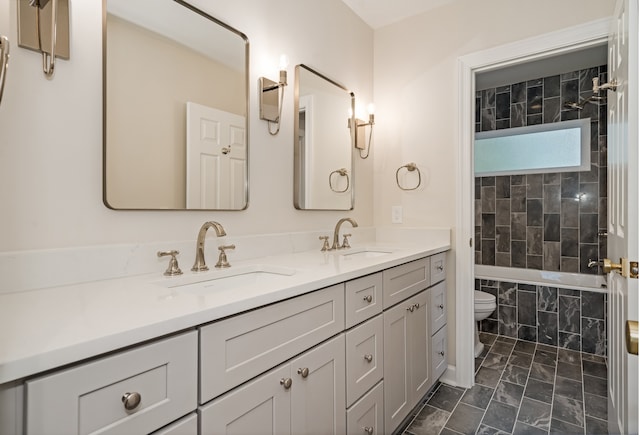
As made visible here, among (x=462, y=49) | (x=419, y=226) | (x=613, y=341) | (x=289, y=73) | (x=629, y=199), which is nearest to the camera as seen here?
(x=629, y=199)

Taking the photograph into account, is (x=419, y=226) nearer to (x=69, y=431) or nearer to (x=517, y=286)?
(x=517, y=286)

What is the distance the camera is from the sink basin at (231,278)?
1226 mm

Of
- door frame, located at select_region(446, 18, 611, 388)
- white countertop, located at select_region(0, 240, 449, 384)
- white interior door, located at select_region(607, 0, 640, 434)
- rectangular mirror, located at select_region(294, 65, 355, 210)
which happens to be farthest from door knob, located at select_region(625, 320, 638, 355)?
door frame, located at select_region(446, 18, 611, 388)

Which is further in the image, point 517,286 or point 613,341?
point 517,286

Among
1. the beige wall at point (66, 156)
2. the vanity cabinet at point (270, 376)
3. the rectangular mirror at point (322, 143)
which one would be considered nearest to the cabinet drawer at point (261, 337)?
the vanity cabinet at point (270, 376)

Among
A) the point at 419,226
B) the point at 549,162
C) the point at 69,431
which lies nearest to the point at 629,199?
the point at 419,226

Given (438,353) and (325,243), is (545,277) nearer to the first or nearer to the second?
(438,353)

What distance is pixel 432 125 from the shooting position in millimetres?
2369

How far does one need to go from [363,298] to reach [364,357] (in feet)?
0.77

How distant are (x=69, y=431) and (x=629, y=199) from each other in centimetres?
154

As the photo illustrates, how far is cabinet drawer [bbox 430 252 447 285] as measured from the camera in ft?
6.81

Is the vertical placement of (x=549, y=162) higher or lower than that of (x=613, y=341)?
higher

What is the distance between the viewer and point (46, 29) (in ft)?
3.38

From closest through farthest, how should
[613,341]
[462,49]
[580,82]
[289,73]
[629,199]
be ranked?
[629,199], [613,341], [289,73], [462,49], [580,82]
